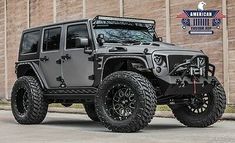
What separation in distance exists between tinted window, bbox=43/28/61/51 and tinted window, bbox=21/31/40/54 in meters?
0.33

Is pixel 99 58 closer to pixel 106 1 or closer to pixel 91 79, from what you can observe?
pixel 91 79

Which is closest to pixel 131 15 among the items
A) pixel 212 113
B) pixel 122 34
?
pixel 122 34

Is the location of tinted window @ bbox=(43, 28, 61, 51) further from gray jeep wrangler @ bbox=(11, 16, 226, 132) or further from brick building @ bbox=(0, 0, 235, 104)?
brick building @ bbox=(0, 0, 235, 104)

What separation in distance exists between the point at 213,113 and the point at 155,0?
971 centimetres

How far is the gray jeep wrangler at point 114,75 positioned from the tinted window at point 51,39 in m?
0.02

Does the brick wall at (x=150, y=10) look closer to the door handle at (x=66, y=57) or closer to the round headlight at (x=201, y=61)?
the door handle at (x=66, y=57)

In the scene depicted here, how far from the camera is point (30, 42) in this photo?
1234 cm

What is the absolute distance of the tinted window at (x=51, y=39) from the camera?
11.5 m

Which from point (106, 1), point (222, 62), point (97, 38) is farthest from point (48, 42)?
point (106, 1)

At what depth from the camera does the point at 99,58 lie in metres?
10.1

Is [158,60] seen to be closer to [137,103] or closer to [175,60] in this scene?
[175,60]

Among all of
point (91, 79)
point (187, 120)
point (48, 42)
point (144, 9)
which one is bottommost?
point (187, 120)

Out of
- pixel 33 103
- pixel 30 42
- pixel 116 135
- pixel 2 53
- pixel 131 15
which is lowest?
pixel 116 135

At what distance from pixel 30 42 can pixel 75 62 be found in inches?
77.2
